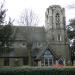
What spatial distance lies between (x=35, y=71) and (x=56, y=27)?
4930 cm

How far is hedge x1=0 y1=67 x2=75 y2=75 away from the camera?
29.6 m

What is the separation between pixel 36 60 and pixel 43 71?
36166mm

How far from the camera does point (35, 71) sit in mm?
31156

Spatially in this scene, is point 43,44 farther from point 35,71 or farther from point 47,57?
point 35,71

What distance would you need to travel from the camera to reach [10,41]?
33.3 m

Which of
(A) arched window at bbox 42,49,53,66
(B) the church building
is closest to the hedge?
(B) the church building

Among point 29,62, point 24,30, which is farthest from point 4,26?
point 24,30

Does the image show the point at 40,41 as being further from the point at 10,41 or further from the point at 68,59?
the point at 10,41

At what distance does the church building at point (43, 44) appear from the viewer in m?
67.0

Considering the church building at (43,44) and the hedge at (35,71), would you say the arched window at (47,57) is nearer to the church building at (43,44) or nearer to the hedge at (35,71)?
the church building at (43,44)

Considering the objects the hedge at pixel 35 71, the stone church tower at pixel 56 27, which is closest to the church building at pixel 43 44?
the stone church tower at pixel 56 27

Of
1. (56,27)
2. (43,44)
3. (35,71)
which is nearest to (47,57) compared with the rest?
(43,44)

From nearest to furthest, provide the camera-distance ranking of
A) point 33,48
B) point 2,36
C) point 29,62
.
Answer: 1. point 2,36
2. point 29,62
3. point 33,48

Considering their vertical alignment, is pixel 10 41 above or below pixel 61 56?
above
